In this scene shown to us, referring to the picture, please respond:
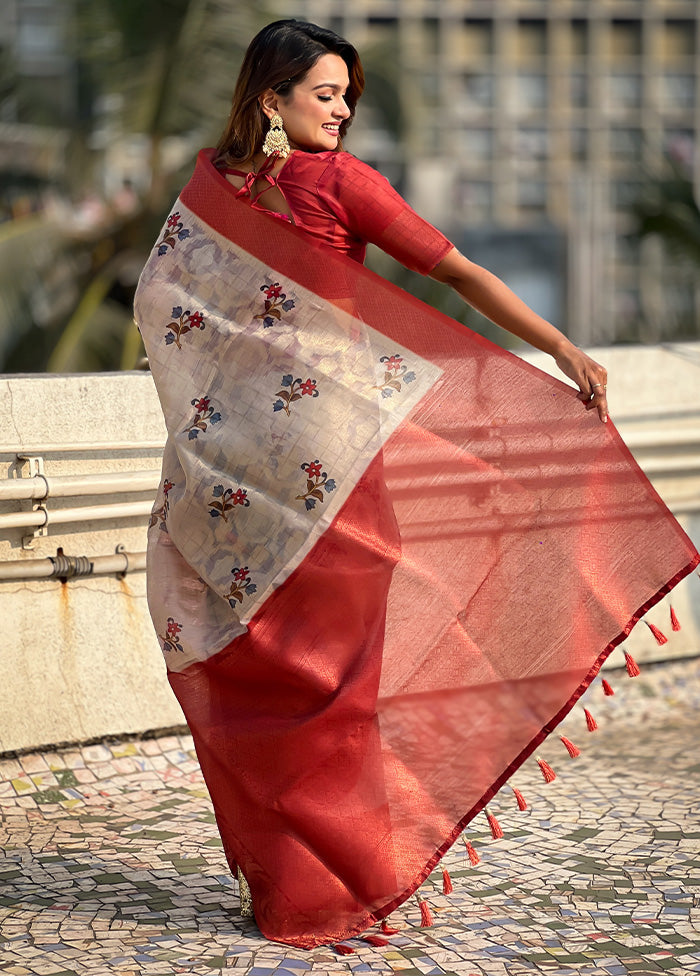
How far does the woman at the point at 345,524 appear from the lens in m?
2.95

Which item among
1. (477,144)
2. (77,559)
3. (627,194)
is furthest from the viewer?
(477,144)

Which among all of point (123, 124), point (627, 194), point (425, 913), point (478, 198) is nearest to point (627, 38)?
point (478, 198)

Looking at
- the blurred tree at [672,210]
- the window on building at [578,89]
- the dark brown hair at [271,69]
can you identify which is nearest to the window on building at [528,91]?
the window on building at [578,89]

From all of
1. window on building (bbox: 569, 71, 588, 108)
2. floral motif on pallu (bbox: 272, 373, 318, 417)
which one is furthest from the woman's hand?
window on building (bbox: 569, 71, 588, 108)

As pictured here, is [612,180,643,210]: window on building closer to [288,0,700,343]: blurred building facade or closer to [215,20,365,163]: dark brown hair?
[215,20,365,163]: dark brown hair

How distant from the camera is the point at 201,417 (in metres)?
3.01

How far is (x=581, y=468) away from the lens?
3.13 meters

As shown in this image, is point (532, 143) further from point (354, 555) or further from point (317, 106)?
point (354, 555)

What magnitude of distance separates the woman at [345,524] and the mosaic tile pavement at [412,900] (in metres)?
0.18

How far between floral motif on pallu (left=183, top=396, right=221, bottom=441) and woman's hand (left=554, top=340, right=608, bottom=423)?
0.69 metres

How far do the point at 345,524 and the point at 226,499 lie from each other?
25 cm

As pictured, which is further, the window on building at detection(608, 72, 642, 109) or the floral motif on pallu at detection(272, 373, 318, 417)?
the window on building at detection(608, 72, 642, 109)

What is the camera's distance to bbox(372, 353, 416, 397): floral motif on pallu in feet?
9.84

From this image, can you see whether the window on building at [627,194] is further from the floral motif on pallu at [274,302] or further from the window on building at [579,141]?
the window on building at [579,141]
